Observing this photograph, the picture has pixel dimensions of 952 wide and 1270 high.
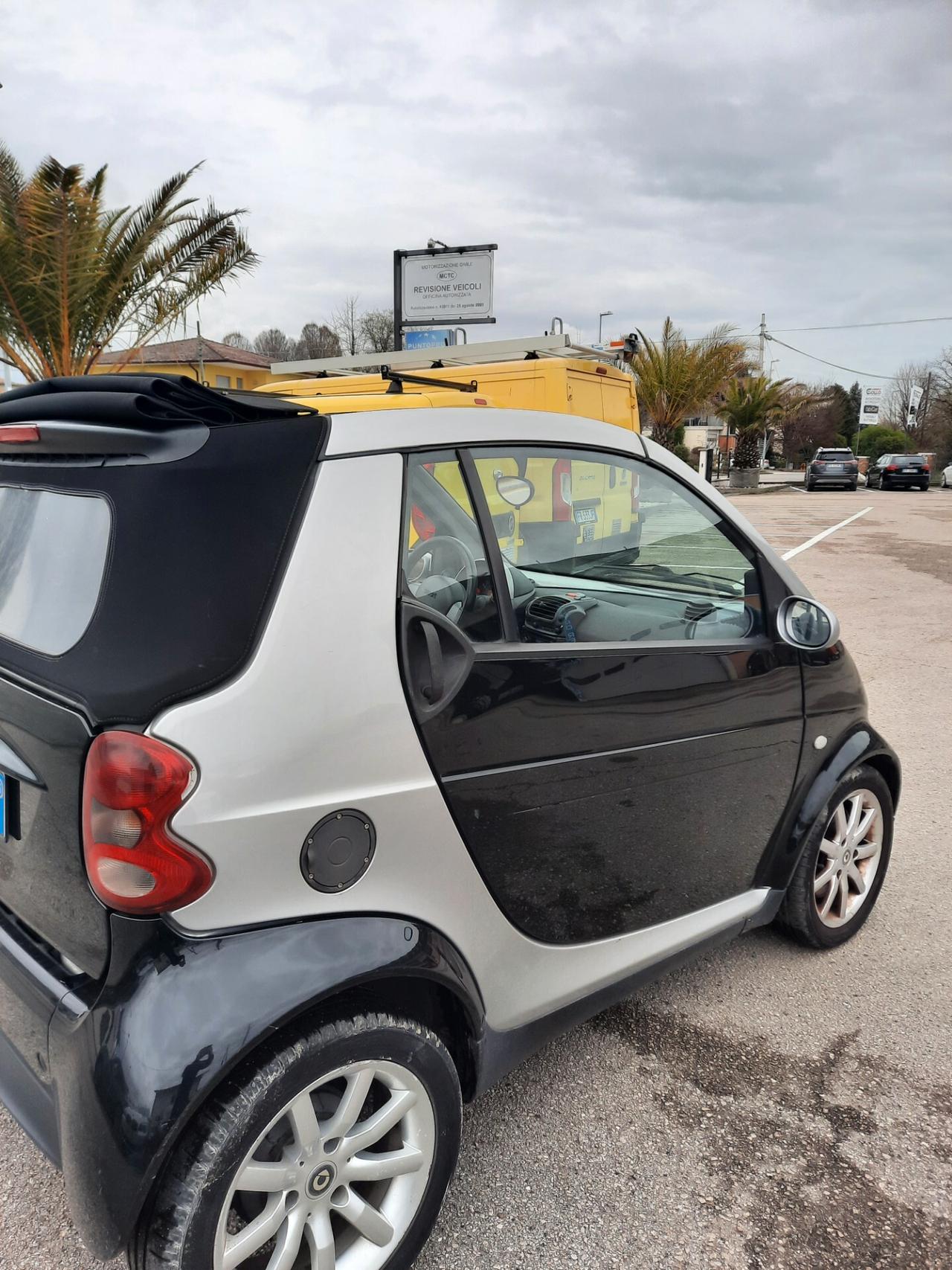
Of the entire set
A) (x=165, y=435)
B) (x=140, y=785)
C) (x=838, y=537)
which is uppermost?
(x=165, y=435)

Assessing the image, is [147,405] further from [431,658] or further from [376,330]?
[376,330]

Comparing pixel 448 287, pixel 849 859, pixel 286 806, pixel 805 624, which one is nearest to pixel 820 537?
pixel 448 287

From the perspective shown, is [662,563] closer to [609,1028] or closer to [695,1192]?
[609,1028]

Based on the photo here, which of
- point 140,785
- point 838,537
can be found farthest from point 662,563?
point 838,537

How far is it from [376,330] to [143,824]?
1694 inches

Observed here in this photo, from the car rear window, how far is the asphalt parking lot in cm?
129

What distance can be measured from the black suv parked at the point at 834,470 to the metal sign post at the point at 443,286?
22.9 meters

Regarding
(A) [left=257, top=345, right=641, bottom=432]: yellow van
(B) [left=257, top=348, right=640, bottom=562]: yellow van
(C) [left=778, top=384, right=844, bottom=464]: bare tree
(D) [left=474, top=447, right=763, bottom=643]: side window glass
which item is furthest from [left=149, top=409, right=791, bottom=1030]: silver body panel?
(C) [left=778, top=384, right=844, bottom=464]: bare tree

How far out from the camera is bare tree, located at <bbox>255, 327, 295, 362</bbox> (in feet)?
159

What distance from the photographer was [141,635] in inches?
60.5

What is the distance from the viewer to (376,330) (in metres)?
42.0

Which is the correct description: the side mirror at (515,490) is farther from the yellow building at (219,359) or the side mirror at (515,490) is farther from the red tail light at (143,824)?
the yellow building at (219,359)

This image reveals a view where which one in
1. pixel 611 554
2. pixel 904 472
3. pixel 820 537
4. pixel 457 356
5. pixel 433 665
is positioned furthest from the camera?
pixel 904 472

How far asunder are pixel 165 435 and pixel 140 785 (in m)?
0.61
